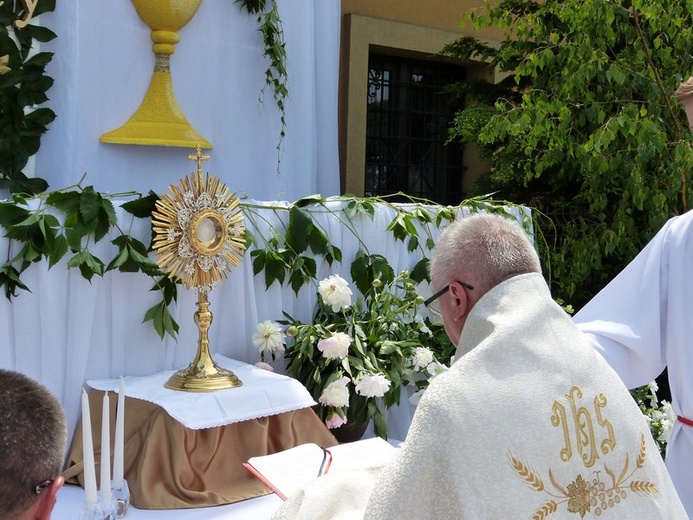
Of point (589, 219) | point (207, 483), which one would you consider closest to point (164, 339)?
point (207, 483)

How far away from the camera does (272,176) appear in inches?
201

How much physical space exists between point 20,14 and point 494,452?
362 centimetres

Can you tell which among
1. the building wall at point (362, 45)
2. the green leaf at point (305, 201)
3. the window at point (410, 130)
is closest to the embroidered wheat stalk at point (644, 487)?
the green leaf at point (305, 201)

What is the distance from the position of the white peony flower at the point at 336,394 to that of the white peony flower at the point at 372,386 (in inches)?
Result: 1.9

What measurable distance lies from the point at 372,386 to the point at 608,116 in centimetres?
300

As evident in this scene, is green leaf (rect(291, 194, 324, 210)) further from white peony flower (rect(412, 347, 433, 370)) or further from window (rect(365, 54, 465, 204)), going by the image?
window (rect(365, 54, 465, 204))

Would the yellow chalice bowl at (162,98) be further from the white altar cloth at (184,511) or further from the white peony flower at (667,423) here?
the white peony flower at (667,423)

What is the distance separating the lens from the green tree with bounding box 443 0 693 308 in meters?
4.57

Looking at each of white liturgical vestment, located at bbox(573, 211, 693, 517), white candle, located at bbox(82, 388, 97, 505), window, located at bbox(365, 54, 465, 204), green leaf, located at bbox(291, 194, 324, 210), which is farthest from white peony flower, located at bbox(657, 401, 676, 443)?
window, located at bbox(365, 54, 465, 204)

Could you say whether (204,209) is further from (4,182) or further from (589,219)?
(589,219)

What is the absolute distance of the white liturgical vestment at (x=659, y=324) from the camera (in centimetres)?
238

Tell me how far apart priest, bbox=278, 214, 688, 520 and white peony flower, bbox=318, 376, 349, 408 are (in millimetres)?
1143

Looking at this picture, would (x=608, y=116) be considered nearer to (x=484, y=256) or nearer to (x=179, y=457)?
(x=179, y=457)

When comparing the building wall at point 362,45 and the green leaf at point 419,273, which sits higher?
the building wall at point 362,45
